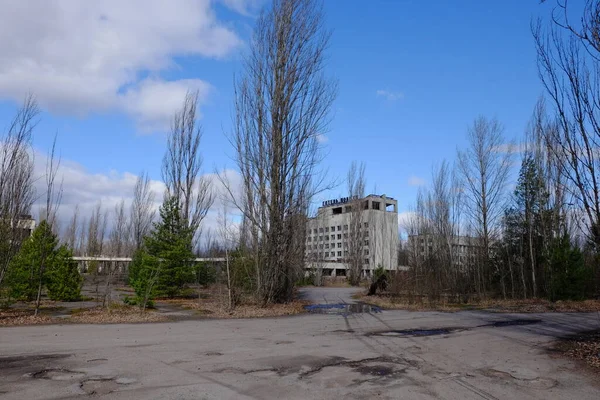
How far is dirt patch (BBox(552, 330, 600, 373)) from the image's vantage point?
833cm

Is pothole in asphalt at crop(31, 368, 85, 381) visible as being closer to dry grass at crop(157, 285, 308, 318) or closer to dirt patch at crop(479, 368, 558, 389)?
dirt patch at crop(479, 368, 558, 389)

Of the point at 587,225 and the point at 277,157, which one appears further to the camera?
the point at 277,157

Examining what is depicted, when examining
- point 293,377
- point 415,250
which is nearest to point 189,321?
point 293,377

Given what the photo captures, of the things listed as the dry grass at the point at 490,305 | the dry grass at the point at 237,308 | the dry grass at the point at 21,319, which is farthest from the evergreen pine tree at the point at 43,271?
the dry grass at the point at 490,305

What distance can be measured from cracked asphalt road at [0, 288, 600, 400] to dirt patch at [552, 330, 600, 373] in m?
0.35

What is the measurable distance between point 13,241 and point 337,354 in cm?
1122

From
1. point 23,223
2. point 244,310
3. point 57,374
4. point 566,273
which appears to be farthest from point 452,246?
point 57,374

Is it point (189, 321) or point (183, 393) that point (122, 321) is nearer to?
point (189, 321)

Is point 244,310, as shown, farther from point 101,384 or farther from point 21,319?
point 101,384

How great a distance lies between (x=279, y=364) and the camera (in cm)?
744

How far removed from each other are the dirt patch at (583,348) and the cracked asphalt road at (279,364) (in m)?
0.35

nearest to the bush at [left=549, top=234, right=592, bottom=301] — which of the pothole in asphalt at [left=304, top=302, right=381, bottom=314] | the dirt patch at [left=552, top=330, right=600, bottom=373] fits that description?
the pothole in asphalt at [left=304, top=302, right=381, bottom=314]

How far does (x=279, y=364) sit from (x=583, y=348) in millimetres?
7068

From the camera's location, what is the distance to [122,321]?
13.3 meters
